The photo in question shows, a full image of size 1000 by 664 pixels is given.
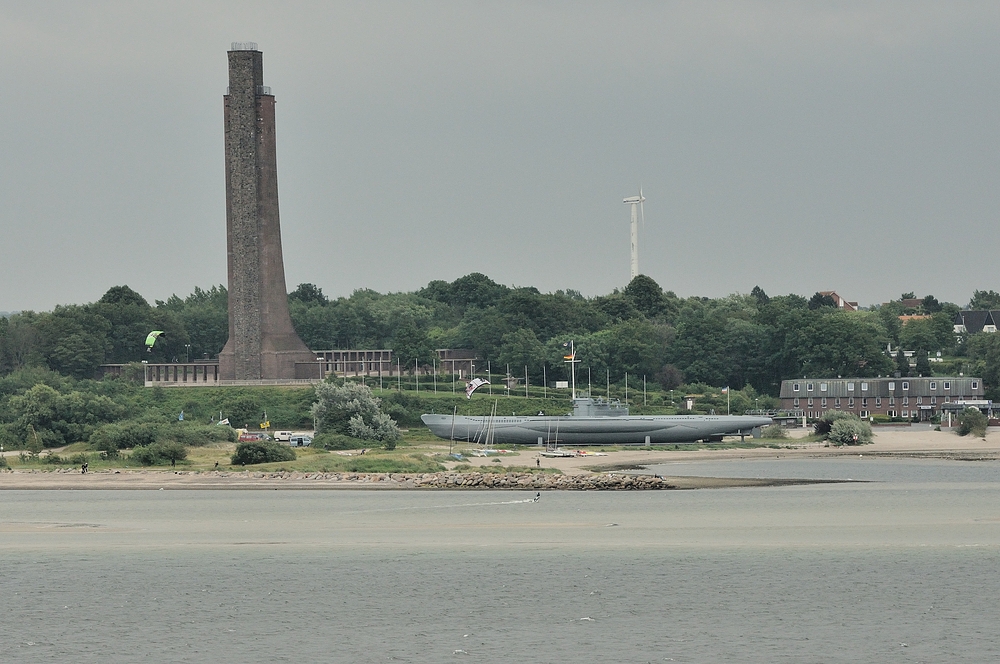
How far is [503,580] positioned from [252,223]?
9759cm

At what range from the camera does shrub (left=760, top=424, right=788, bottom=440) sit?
117m

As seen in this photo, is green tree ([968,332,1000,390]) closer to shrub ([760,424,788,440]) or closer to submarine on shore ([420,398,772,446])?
shrub ([760,424,788,440])

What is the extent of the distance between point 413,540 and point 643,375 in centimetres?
10874

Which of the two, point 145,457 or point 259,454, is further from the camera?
point 145,457

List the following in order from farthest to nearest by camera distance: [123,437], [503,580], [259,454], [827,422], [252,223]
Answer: [252,223]
[827,422]
[123,437]
[259,454]
[503,580]

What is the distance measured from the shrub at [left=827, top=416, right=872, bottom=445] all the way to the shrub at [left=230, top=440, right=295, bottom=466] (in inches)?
1832

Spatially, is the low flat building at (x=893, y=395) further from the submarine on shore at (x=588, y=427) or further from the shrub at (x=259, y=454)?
the shrub at (x=259, y=454)

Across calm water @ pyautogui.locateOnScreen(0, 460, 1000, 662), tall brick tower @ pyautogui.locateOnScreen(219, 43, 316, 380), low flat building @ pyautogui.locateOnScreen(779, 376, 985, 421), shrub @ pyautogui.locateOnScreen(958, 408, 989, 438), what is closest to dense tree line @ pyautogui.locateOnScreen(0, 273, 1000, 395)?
low flat building @ pyautogui.locateOnScreen(779, 376, 985, 421)

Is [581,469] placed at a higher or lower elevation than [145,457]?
lower

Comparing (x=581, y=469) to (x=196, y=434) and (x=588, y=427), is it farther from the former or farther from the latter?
(x=588, y=427)

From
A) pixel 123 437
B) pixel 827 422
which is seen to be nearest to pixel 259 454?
pixel 123 437

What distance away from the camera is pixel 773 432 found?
118m

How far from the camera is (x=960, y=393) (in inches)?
5290

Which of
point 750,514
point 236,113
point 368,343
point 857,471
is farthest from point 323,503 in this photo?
point 368,343
